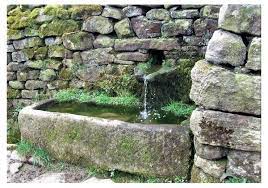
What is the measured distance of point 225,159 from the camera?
10.5ft

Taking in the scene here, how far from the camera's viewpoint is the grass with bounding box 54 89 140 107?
191 inches

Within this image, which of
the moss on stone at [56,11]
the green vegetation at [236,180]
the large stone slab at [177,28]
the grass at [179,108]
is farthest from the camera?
the moss on stone at [56,11]

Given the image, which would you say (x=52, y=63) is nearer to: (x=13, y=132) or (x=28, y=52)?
(x=28, y=52)

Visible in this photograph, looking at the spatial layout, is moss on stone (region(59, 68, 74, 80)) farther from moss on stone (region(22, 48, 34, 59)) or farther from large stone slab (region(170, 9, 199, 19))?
large stone slab (region(170, 9, 199, 19))

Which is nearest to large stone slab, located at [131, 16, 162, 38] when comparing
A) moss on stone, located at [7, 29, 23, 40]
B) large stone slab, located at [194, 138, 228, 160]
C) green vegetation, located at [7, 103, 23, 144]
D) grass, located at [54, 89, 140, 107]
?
grass, located at [54, 89, 140, 107]

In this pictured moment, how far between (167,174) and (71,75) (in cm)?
252

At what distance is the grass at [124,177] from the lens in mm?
3602

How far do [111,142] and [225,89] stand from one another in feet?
4.31

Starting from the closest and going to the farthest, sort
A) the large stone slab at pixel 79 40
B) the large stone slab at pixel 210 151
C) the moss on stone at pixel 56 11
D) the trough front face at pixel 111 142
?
Result: the large stone slab at pixel 210 151
the trough front face at pixel 111 142
the large stone slab at pixel 79 40
the moss on stone at pixel 56 11

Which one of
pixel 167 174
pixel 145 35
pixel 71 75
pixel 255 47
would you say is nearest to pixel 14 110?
pixel 71 75

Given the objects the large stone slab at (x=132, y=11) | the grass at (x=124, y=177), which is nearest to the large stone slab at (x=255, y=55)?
the grass at (x=124, y=177)

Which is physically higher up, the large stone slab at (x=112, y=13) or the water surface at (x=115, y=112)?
the large stone slab at (x=112, y=13)

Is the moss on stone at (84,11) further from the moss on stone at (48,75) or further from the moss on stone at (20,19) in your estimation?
the moss on stone at (48,75)

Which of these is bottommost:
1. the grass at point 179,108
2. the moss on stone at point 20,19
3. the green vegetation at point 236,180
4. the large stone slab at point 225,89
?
the green vegetation at point 236,180
